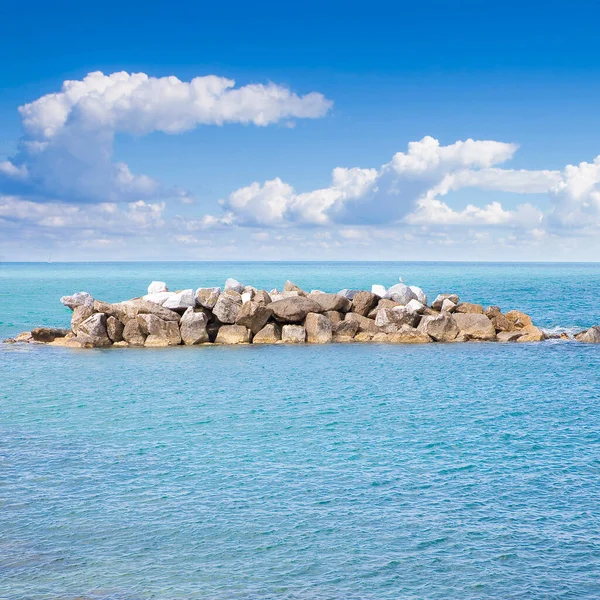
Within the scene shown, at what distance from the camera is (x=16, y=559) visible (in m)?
13.8

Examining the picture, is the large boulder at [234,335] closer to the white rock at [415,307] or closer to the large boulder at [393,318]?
the large boulder at [393,318]

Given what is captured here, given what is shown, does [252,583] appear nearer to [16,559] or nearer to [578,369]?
[16,559]

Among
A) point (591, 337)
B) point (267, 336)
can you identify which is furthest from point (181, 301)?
point (591, 337)

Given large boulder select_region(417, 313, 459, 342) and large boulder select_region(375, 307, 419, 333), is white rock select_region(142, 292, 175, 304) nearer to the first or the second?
large boulder select_region(375, 307, 419, 333)

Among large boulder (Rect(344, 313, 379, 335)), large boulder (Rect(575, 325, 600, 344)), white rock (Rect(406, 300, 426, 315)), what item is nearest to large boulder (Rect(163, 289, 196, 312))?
large boulder (Rect(344, 313, 379, 335))

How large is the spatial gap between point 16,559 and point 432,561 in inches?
309

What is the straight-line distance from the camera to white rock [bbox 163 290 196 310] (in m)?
43.9

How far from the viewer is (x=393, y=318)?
45.7 m

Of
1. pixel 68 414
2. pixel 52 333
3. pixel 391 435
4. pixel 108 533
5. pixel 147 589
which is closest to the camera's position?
pixel 147 589

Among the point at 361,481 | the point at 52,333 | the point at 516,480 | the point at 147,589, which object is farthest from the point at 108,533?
the point at 52,333

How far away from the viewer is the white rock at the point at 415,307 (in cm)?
4612

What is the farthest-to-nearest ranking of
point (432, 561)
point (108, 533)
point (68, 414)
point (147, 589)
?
point (68, 414)
point (108, 533)
point (432, 561)
point (147, 589)

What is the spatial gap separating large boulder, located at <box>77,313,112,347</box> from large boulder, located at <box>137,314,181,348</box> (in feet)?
6.95

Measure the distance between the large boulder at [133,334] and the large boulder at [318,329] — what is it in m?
9.94
